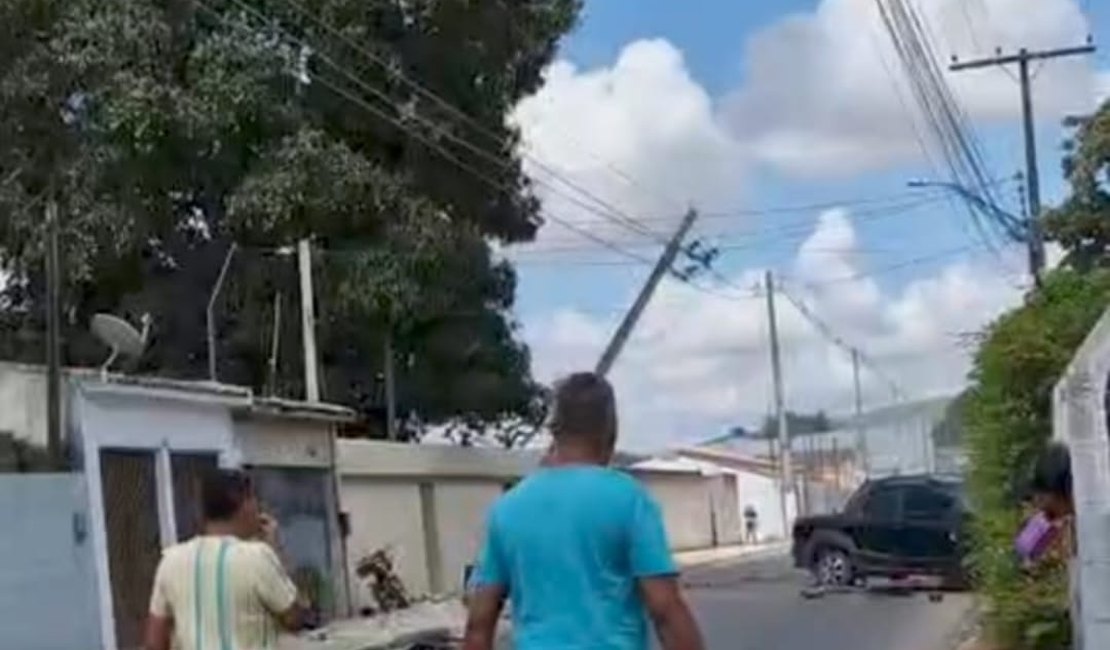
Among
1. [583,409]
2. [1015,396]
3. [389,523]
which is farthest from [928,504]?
[583,409]

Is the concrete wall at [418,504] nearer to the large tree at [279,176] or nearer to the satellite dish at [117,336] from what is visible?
the large tree at [279,176]

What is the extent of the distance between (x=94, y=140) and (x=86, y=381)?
372 inches

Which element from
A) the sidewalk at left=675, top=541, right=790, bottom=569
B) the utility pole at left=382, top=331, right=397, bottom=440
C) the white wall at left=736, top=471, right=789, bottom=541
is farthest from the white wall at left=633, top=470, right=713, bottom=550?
the utility pole at left=382, top=331, right=397, bottom=440

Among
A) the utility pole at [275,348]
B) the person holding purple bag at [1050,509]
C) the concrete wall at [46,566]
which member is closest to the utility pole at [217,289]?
the utility pole at [275,348]

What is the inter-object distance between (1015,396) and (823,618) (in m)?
9.25

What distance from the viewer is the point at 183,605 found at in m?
6.96

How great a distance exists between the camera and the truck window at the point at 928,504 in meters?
28.0

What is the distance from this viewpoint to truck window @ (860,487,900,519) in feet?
92.7

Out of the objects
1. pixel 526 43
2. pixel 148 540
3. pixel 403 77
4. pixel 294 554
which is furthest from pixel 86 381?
pixel 526 43

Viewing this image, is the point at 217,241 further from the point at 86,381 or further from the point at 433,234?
the point at 86,381

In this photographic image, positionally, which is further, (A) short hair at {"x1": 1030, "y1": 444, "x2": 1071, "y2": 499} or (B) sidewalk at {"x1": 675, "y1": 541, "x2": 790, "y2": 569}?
(B) sidewalk at {"x1": 675, "y1": 541, "x2": 790, "y2": 569}

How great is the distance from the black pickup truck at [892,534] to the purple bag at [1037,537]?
1591cm

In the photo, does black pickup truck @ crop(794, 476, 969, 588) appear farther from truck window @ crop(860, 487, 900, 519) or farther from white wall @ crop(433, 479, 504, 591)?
white wall @ crop(433, 479, 504, 591)

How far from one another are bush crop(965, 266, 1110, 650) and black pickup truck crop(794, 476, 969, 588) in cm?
1138
